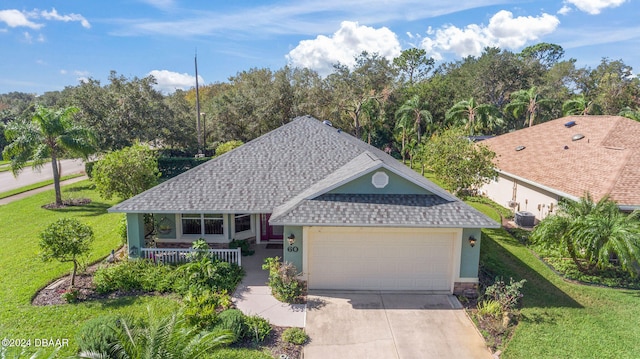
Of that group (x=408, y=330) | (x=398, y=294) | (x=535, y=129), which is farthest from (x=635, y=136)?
(x=408, y=330)

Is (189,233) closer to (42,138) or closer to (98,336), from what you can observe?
(98,336)

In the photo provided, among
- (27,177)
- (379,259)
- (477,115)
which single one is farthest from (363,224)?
(27,177)

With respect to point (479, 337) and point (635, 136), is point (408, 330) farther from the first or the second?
point (635, 136)

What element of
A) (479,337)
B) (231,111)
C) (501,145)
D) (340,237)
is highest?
(231,111)

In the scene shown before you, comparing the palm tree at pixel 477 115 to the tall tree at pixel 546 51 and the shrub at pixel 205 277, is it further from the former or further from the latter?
the tall tree at pixel 546 51

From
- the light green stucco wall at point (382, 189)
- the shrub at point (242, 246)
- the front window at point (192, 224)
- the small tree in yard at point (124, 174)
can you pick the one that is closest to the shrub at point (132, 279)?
the front window at point (192, 224)

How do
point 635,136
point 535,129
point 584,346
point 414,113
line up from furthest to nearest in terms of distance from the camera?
point 414,113
point 535,129
point 635,136
point 584,346
